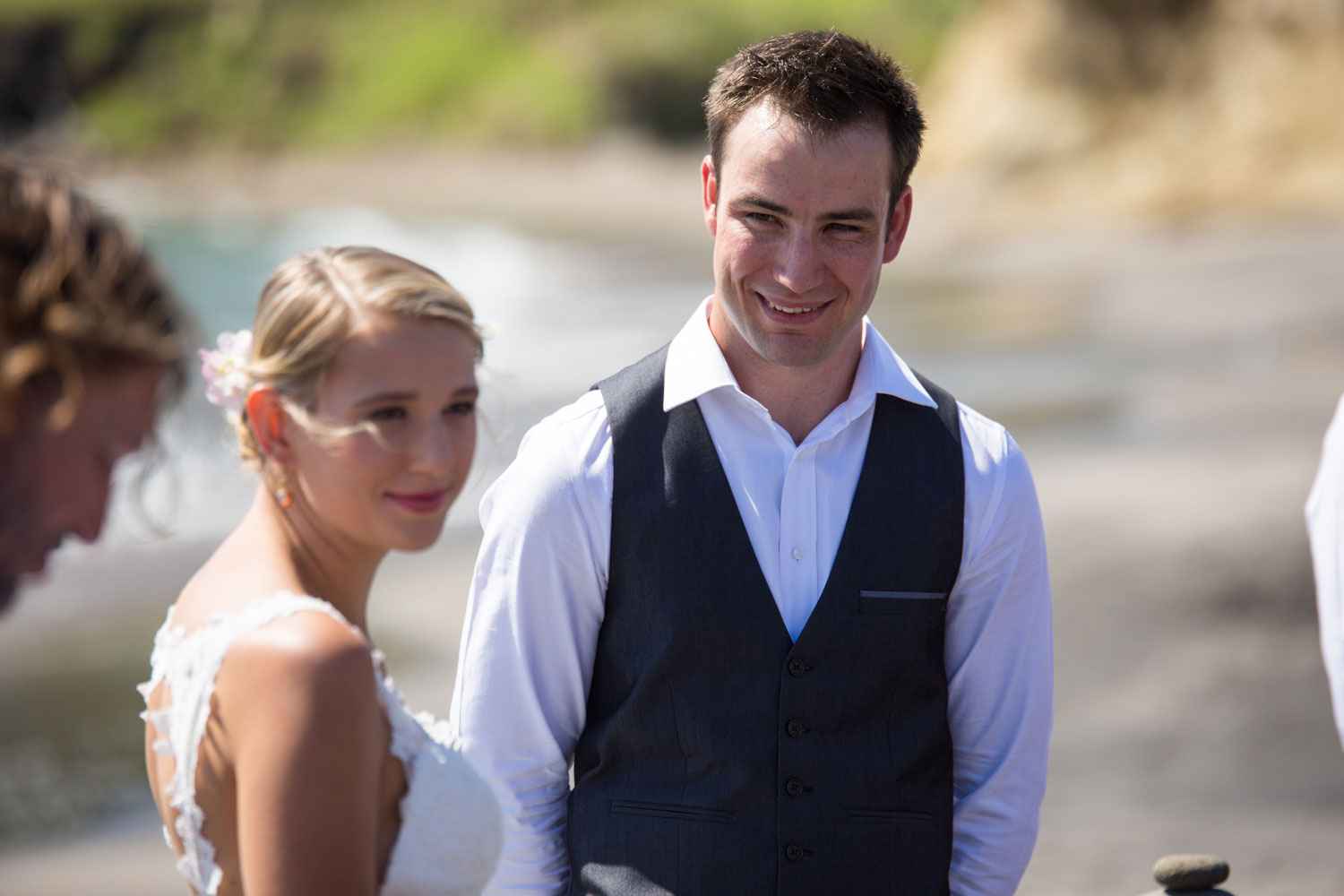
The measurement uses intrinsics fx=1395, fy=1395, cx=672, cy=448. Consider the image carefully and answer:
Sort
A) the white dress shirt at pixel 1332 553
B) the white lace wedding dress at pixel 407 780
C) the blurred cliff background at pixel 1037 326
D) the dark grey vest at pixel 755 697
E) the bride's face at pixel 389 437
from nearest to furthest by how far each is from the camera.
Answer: the white lace wedding dress at pixel 407 780 < the bride's face at pixel 389 437 < the dark grey vest at pixel 755 697 < the white dress shirt at pixel 1332 553 < the blurred cliff background at pixel 1037 326

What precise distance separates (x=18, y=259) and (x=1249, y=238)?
2204cm

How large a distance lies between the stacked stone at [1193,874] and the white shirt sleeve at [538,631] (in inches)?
51.2

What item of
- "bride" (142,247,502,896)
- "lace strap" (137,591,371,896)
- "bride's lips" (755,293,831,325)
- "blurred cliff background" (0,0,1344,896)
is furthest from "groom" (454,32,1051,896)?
"lace strap" (137,591,371,896)

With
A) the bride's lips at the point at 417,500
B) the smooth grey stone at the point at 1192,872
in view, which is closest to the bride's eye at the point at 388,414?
the bride's lips at the point at 417,500

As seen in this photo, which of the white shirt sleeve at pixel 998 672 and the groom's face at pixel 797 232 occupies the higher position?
the groom's face at pixel 797 232

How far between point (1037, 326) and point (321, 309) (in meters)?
16.3

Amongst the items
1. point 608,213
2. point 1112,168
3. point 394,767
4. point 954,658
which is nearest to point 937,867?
point 954,658

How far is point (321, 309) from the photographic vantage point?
1880mm

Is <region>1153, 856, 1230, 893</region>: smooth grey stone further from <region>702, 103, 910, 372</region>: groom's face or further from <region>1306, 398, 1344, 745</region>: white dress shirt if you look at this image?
<region>702, 103, 910, 372</region>: groom's face

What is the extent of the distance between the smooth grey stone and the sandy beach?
57.9 inches

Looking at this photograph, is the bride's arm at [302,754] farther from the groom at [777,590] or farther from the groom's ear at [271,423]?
the groom at [777,590]

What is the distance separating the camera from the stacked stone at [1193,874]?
2916 mm

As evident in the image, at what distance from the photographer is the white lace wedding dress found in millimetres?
1723

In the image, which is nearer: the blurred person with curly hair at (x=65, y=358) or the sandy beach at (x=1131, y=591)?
the blurred person with curly hair at (x=65, y=358)
